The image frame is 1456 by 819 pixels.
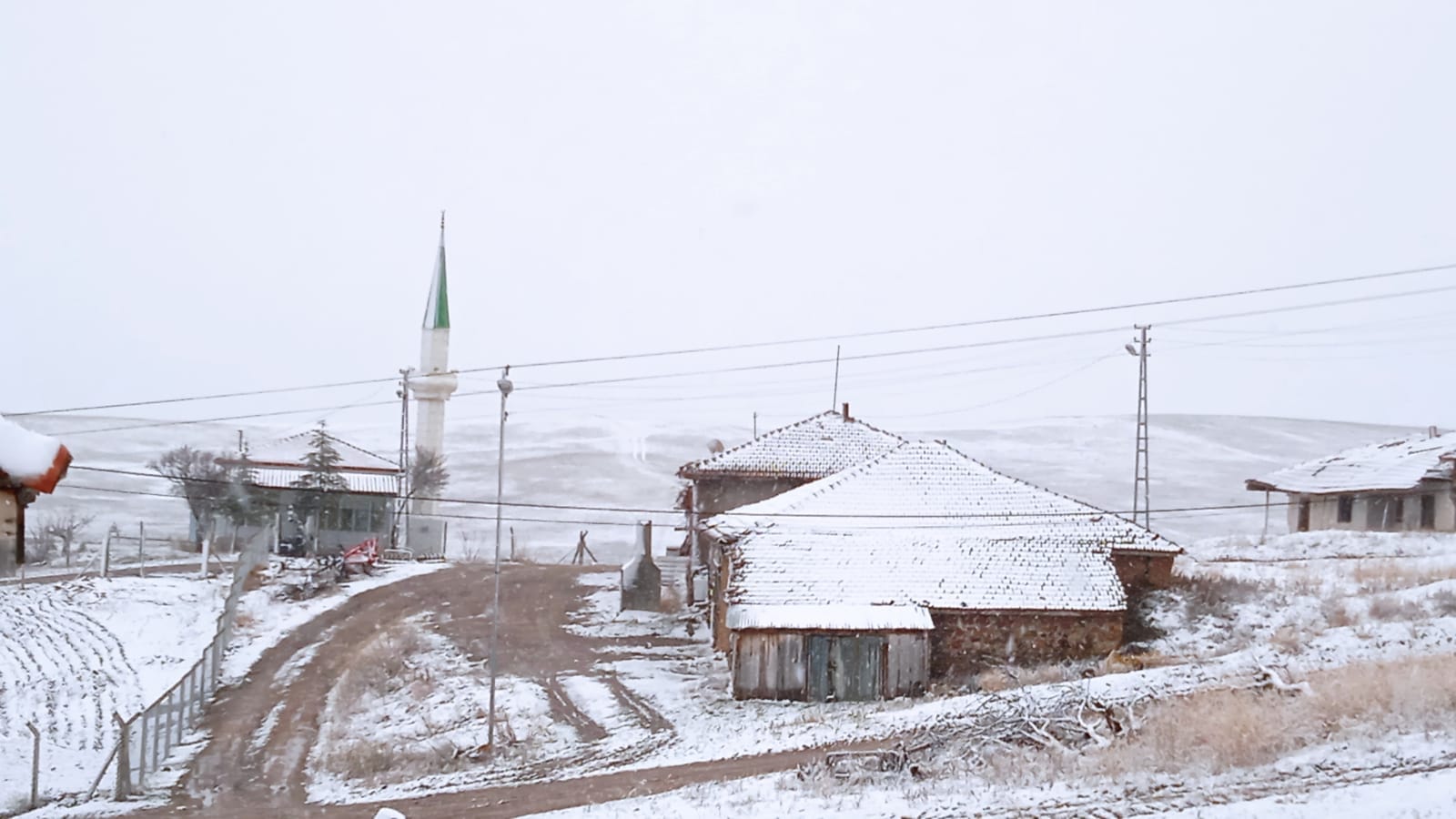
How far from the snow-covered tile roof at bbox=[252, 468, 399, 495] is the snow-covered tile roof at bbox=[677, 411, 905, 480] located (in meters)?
15.9

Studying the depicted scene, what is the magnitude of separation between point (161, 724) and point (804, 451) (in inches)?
901

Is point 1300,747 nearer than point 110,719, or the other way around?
point 1300,747

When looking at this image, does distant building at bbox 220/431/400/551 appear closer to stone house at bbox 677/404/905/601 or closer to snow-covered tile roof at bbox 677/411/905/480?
stone house at bbox 677/404/905/601

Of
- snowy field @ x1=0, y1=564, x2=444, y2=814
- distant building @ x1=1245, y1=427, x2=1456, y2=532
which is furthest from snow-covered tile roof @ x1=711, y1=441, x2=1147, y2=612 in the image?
distant building @ x1=1245, y1=427, x2=1456, y2=532

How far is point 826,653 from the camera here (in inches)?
1096

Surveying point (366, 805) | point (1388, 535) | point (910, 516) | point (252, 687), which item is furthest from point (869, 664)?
point (1388, 535)

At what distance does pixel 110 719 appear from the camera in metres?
25.9

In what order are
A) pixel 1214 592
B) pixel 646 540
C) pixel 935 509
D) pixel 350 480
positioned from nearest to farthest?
1. pixel 1214 592
2. pixel 935 509
3. pixel 646 540
4. pixel 350 480

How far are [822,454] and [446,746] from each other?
68.3ft

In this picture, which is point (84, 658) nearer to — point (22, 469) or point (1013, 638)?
point (1013, 638)

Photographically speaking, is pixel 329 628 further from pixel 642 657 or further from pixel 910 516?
pixel 910 516

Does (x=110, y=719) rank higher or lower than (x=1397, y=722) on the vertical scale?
lower

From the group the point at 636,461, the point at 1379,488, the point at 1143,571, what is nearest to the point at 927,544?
the point at 1143,571

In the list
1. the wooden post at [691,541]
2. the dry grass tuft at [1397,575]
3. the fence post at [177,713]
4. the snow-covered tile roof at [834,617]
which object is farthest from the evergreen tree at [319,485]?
the dry grass tuft at [1397,575]
